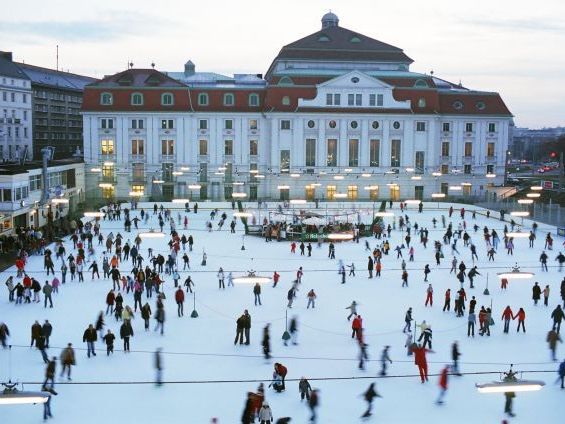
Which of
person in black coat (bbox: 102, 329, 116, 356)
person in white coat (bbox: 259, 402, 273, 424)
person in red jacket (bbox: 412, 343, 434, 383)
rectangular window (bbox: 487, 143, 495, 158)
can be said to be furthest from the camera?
rectangular window (bbox: 487, 143, 495, 158)

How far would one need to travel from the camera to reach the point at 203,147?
231 feet

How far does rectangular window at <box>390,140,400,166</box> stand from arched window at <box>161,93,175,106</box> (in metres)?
23.0

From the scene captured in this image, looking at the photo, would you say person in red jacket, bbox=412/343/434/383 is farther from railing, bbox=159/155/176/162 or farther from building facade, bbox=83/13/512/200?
railing, bbox=159/155/176/162

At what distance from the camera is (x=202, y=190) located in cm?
6956

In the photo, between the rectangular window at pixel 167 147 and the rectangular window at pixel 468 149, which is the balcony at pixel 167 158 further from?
the rectangular window at pixel 468 149

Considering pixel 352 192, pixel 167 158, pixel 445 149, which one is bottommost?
pixel 352 192

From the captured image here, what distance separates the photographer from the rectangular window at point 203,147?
70.2 meters

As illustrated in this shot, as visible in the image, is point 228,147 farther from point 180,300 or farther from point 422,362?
point 422,362

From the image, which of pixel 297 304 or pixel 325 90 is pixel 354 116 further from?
pixel 297 304

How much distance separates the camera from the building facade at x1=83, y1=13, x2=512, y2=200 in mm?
69188

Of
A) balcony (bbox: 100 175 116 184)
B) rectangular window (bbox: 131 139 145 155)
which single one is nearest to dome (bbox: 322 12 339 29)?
rectangular window (bbox: 131 139 145 155)

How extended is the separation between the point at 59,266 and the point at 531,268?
2453 cm

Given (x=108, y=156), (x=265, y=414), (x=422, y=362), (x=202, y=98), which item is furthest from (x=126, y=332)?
(x=202, y=98)

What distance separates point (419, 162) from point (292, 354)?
174ft
